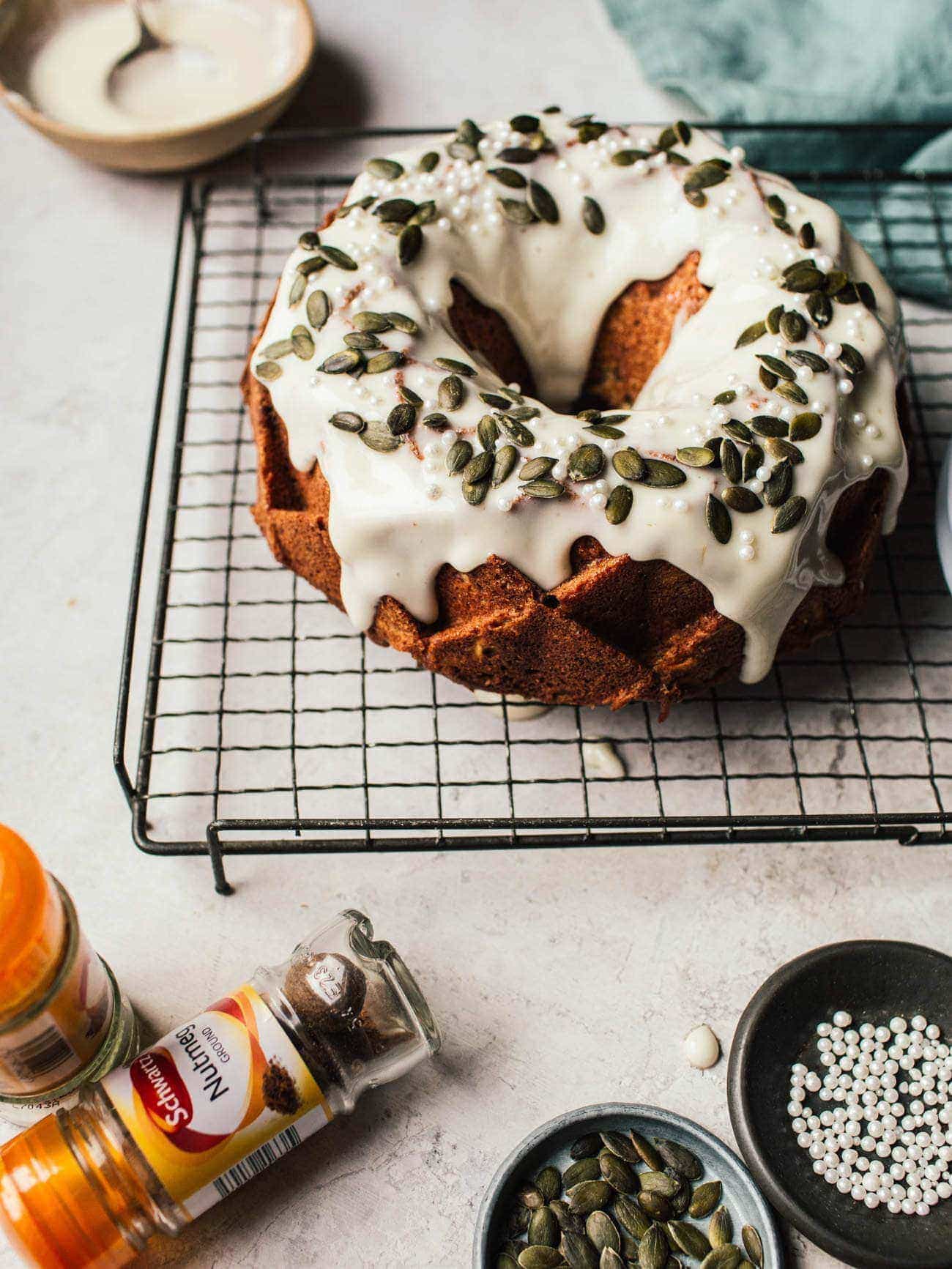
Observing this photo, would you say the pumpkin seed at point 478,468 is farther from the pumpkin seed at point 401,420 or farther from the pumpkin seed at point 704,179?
the pumpkin seed at point 704,179

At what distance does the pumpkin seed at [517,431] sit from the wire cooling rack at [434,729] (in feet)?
1.34

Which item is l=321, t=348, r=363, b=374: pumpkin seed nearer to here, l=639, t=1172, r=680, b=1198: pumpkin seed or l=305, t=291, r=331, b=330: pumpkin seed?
l=305, t=291, r=331, b=330: pumpkin seed

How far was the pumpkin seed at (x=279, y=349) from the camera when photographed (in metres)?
1.63

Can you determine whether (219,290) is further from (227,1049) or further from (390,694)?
(227,1049)

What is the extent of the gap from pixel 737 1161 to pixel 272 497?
3.40 ft

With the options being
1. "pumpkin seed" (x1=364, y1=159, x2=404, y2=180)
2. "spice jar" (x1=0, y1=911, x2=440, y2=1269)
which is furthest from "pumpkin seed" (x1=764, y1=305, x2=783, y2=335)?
"spice jar" (x1=0, y1=911, x2=440, y2=1269)

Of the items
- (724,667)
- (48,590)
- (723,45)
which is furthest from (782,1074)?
(723,45)

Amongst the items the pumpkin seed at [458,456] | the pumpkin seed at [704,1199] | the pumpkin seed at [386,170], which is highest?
the pumpkin seed at [386,170]

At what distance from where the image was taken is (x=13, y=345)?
2.16 metres

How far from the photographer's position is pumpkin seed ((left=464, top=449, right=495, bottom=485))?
1479 mm

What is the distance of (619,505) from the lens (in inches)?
57.8

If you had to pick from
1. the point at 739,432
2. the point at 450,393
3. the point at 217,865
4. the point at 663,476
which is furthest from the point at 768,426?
the point at 217,865

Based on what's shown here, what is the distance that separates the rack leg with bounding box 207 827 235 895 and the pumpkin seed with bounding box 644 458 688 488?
2.28 feet

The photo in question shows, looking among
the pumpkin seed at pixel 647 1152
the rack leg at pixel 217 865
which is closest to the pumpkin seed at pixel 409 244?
the rack leg at pixel 217 865
